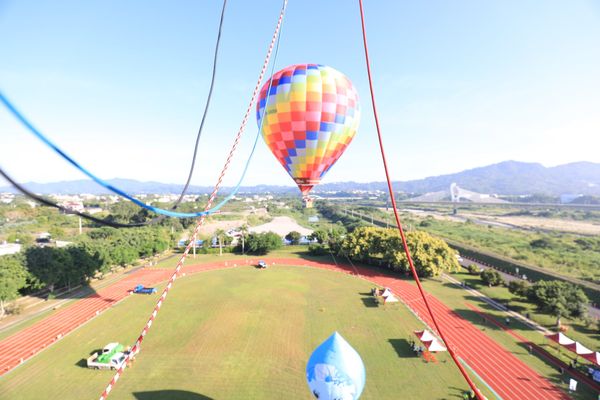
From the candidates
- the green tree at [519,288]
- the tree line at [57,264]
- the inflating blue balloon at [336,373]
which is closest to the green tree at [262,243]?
the tree line at [57,264]

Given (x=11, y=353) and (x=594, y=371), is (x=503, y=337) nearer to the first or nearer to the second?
(x=594, y=371)

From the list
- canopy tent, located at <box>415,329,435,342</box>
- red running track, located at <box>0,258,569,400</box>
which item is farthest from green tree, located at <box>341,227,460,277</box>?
canopy tent, located at <box>415,329,435,342</box>

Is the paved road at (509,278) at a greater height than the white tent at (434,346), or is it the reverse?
the white tent at (434,346)

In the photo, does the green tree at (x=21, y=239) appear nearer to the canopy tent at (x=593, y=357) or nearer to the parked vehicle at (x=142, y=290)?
the parked vehicle at (x=142, y=290)

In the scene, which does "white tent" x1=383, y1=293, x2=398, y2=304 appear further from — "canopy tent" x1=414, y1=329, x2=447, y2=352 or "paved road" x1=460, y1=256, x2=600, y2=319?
"paved road" x1=460, y1=256, x2=600, y2=319

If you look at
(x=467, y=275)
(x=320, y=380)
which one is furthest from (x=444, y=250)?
(x=320, y=380)
